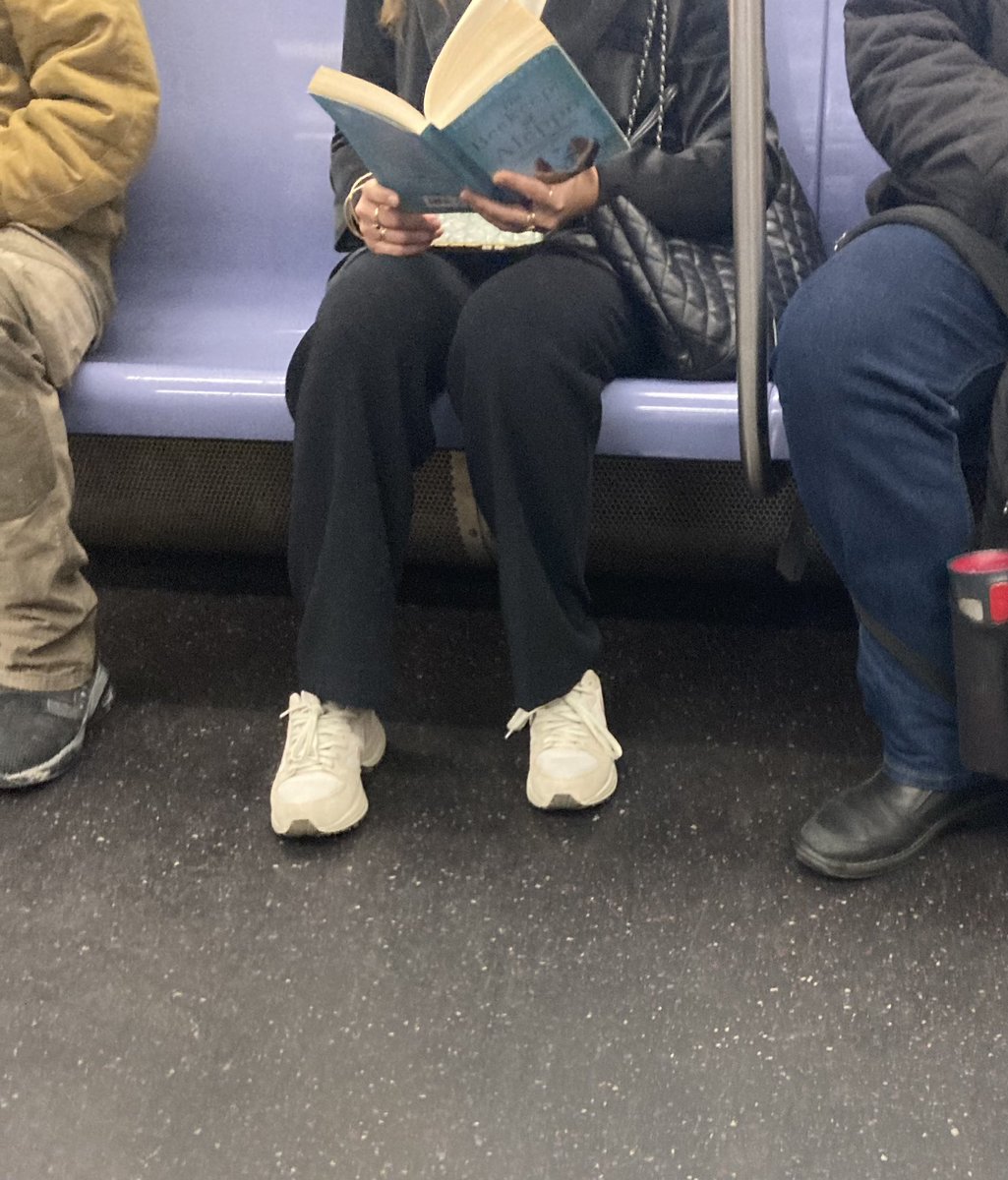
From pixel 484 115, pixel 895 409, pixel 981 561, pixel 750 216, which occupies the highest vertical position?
pixel 484 115

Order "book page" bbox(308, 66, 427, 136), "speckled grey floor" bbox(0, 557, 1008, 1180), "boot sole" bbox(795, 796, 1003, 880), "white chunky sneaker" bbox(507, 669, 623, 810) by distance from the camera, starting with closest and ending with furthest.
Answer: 1. "speckled grey floor" bbox(0, 557, 1008, 1180)
2. "book page" bbox(308, 66, 427, 136)
3. "boot sole" bbox(795, 796, 1003, 880)
4. "white chunky sneaker" bbox(507, 669, 623, 810)

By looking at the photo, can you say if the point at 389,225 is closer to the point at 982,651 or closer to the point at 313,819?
the point at 313,819

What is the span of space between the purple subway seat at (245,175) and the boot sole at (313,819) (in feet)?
2.06

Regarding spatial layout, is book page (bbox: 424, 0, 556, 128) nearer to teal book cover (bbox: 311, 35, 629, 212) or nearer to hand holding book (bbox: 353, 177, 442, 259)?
teal book cover (bbox: 311, 35, 629, 212)

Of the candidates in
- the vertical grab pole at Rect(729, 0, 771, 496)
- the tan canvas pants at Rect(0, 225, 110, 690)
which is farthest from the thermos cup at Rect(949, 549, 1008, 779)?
the tan canvas pants at Rect(0, 225, 110, 690)

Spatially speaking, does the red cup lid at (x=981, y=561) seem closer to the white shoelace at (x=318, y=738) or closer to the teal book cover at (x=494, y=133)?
the teal book cover at (x=494, y=133)

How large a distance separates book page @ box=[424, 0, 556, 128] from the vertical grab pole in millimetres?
210

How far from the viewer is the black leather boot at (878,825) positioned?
123cm

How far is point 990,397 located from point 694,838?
562 millimetres

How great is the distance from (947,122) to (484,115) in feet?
1.48

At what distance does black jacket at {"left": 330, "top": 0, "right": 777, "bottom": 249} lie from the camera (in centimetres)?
131

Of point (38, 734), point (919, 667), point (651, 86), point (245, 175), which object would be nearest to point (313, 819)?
point (38, 734)

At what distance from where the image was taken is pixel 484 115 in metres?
1.06

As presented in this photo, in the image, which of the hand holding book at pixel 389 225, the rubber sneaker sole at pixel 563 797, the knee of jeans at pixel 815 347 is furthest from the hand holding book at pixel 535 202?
the rubber sneaker sole at pixel 563 797
